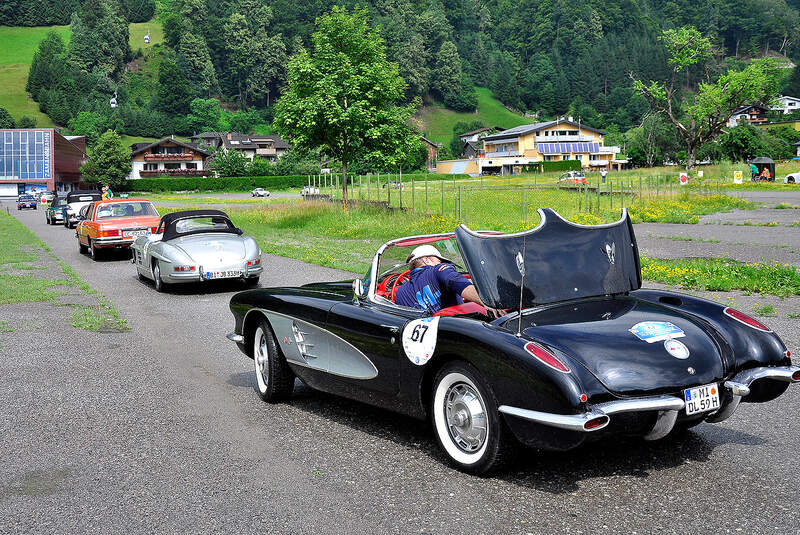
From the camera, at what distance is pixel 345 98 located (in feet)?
95.0

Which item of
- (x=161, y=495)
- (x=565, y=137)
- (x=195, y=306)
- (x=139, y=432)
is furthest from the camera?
(x=565, y=137)

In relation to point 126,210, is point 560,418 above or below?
below

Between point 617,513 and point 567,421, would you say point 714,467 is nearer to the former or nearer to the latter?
point 617,513

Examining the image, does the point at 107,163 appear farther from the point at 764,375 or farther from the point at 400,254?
the point at 764,375

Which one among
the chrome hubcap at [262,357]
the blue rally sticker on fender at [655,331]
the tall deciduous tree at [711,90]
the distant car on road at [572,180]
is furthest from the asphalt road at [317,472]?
the tall deciduous tree at [711,90]

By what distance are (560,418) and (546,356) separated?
1.13ft

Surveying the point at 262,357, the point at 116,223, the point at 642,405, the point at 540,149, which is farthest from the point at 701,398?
the point at 540,149

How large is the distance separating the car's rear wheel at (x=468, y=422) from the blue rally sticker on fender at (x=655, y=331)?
0.93 m

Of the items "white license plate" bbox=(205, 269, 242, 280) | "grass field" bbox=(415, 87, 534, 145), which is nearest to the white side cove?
"white license plate" bbox=(205, 269, 242, 280)

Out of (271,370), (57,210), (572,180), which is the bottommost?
(271,370)

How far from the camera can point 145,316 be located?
11.1 m

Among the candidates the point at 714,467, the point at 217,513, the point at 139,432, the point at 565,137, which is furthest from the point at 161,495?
the point at 565,137

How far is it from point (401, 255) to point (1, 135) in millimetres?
124893

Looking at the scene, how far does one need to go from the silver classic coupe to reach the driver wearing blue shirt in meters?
8.05
